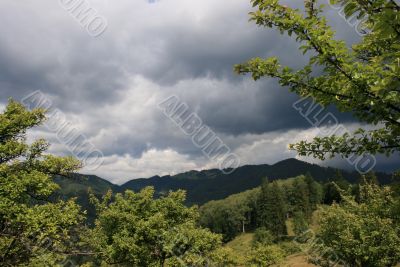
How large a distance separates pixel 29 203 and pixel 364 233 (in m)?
23.7

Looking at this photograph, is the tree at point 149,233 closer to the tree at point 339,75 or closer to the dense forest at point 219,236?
the dense forest at point 219,236

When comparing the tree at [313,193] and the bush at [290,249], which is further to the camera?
the tree at [313,193]

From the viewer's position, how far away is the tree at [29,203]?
56.0 ft

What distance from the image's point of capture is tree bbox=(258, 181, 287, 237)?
139 metres

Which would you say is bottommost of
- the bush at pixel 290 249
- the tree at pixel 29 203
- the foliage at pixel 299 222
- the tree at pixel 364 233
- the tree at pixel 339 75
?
the bush at pixel 290 249

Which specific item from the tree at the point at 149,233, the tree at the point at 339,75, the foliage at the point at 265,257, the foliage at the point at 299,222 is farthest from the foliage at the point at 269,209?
the tree at the point at 339,75

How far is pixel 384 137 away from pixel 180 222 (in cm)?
2914

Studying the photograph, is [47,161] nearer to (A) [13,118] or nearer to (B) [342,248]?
(A) [13,118]

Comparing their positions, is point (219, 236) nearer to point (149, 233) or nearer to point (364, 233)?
point (149, 233)

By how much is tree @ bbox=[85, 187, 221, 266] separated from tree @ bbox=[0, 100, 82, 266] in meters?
10.9

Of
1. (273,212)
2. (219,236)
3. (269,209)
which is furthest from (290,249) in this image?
(219,236)

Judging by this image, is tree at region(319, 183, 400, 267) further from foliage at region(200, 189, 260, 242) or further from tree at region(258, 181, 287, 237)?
foliage at region(200, 189, 260, 242)

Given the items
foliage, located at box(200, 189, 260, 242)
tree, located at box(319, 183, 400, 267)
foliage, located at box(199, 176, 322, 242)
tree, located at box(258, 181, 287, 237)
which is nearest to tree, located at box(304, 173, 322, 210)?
foliage, located at box(199, 176, 322, 242)

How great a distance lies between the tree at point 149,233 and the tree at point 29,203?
10.9 metres
